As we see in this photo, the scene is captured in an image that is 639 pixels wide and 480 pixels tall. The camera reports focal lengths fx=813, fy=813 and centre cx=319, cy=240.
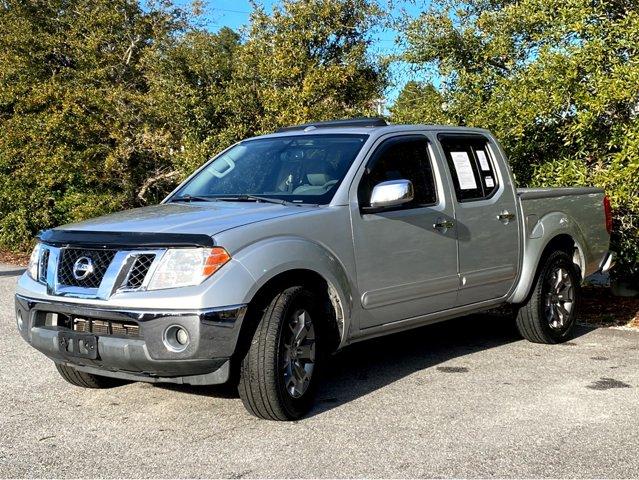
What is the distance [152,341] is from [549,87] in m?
5.60

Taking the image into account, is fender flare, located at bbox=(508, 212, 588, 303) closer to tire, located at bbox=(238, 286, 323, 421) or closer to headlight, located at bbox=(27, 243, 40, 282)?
tire, located at bbox=(238, 286, 323, 421)

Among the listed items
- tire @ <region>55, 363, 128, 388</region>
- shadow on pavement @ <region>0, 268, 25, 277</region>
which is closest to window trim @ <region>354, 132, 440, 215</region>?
tire @ <region>55, 363, 128, 388</region>

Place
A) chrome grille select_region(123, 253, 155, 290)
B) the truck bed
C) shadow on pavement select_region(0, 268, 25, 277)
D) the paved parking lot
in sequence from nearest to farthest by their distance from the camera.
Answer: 1. the paved parking lot
2. chrome grille select_region(123, 253, 155, 290)
3. the truck bed
4. shadow on pavement select_region(0, 268, 25, 277)

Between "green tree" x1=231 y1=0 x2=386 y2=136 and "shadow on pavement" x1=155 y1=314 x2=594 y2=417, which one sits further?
"green tree" x1=231 y1=0 x2=386 y2=136

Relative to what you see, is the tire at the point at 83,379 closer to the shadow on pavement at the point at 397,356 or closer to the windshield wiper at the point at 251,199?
the shadow on pavement at the point at 397,356

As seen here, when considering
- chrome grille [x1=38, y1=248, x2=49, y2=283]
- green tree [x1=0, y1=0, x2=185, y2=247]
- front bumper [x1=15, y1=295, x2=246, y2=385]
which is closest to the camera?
front bumper [x1=15, y1=295, x2=246, y2=385]

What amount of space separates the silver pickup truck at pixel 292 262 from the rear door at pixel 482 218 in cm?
2

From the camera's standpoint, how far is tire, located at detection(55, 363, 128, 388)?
18.2ft

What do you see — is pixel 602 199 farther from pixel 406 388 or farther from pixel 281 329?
pixel 281 329

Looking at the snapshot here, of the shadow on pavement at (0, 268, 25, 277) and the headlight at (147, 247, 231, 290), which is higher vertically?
the headlight at (147, 247, 231, 290)

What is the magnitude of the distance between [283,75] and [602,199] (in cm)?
575

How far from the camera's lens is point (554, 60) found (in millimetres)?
8273

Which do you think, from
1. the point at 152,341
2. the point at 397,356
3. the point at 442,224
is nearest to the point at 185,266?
the point at 152,341

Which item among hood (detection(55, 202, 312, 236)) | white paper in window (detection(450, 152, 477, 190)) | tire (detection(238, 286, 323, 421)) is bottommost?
tire (detection(238, 286, 323, 421))
